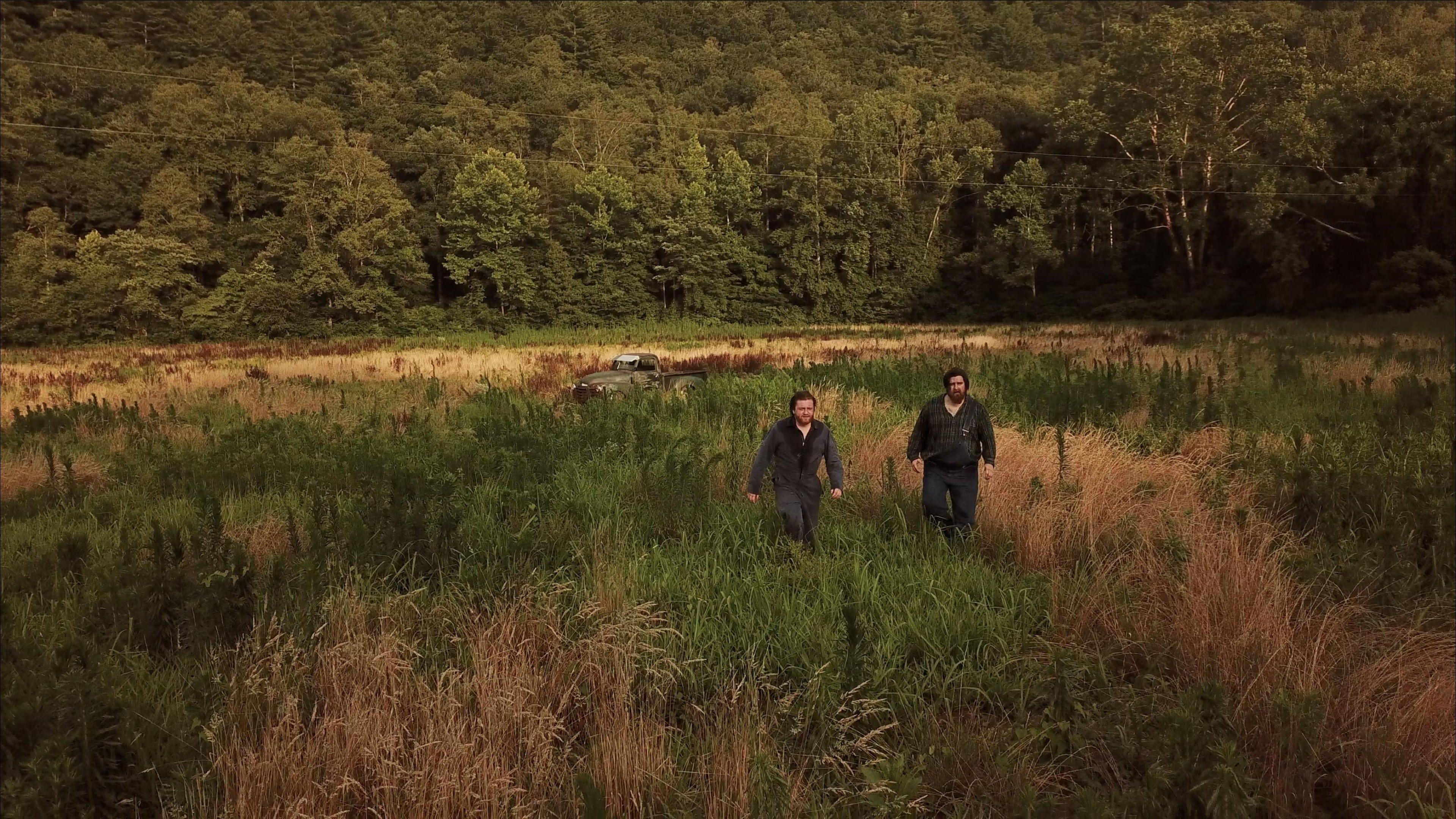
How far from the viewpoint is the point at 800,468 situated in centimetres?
605

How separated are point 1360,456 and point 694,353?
24.5 metres

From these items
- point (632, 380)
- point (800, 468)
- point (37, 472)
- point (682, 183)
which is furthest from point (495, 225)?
point (800, 468)

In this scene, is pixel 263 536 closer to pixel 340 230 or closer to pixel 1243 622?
pixel 1243 622

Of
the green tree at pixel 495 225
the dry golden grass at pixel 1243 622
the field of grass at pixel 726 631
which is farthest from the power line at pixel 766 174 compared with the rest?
the dry golden grass at pixel 1243 622

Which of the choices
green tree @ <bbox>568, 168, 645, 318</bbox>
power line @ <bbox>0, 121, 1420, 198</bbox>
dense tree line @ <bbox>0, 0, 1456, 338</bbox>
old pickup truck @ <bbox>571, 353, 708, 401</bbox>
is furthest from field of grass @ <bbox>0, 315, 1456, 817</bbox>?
green tree @ <bbox>568, 168, 645, 318</bbox>

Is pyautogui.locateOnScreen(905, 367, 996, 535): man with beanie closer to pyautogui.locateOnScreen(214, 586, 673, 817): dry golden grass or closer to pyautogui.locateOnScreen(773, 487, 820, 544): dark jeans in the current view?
pyautogui.locateOnScreen(773, 487, 820, 544): dark jeans

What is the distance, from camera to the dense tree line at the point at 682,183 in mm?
40438

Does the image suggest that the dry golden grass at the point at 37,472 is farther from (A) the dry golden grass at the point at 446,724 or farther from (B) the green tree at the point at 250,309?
(B) the green tree at the point at 250,309

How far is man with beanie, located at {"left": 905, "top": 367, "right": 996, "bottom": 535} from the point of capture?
6.25 m

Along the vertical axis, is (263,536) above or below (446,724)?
above

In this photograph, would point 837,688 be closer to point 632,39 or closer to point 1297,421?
point 1297,421

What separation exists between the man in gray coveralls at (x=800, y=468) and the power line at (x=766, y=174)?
41.4 m

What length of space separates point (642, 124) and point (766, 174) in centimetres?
1595

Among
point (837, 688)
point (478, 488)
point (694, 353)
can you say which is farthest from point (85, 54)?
point (837, 688)
